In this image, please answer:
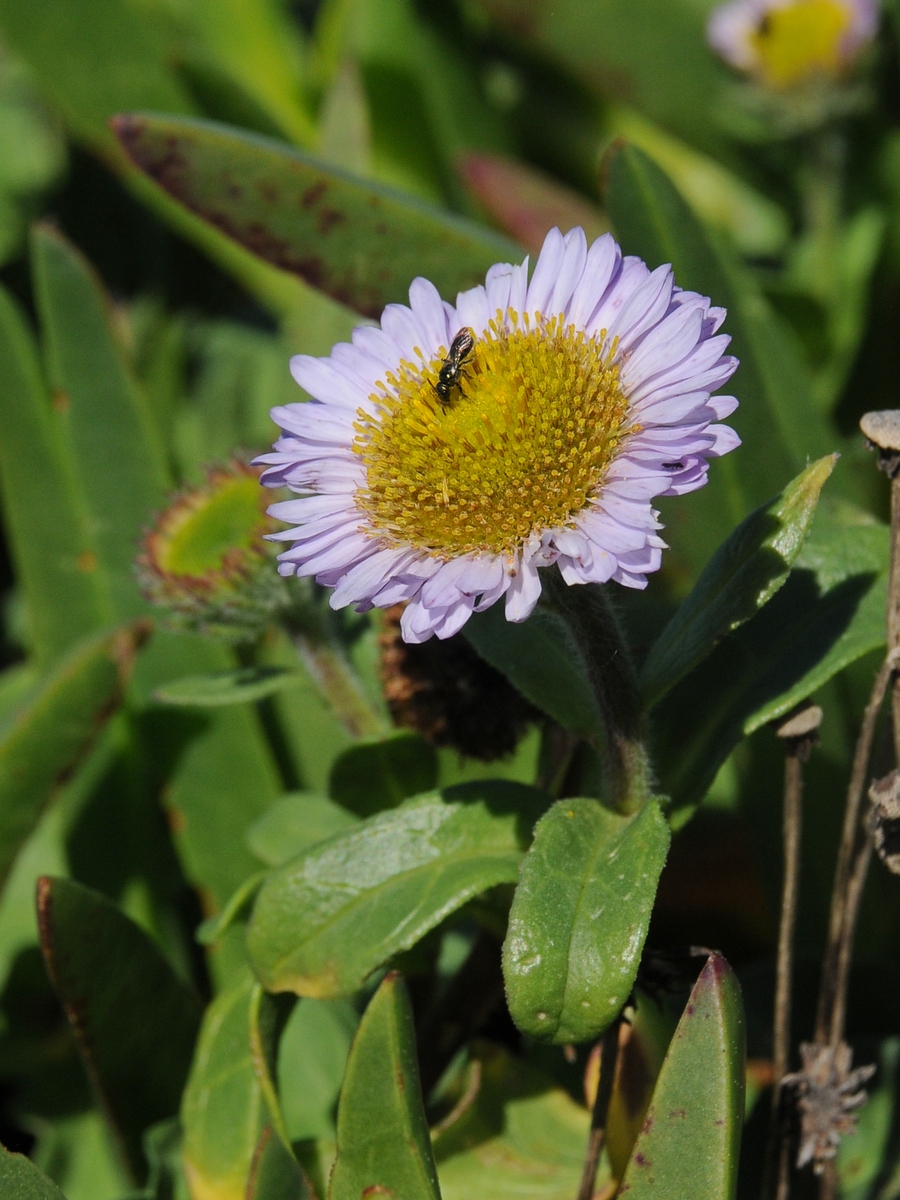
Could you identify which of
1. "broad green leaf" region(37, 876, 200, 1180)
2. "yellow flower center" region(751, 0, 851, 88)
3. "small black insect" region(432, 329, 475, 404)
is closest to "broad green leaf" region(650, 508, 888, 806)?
"small black insect" region(432, 329, 475, 404)

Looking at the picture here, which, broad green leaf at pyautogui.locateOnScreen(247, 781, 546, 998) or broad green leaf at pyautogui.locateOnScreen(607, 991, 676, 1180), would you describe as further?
broad green leaf at pyautogui.locateOnScreen(607, 991, 676, 1180)

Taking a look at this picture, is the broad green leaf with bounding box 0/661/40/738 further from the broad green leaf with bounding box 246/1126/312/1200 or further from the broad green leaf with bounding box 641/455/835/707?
the broad green leaf with bounding box 641/455/835/707

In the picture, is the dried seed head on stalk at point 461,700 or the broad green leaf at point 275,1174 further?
the dried seed head on stalk at point 461,700

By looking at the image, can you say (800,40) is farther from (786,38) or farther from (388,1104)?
(388,1104)

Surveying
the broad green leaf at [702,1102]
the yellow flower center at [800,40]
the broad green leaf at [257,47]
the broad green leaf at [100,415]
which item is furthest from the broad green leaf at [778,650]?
the broad green leaf at [257,47]

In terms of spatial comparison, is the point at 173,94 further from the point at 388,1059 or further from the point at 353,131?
the point at 388,1059

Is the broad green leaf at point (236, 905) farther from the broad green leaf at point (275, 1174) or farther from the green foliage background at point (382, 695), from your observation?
the broad green leaf at point (275, 1174)

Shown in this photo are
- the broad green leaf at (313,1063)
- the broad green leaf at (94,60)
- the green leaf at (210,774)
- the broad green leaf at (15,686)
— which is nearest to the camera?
the broad green leaf at (313,1063)
